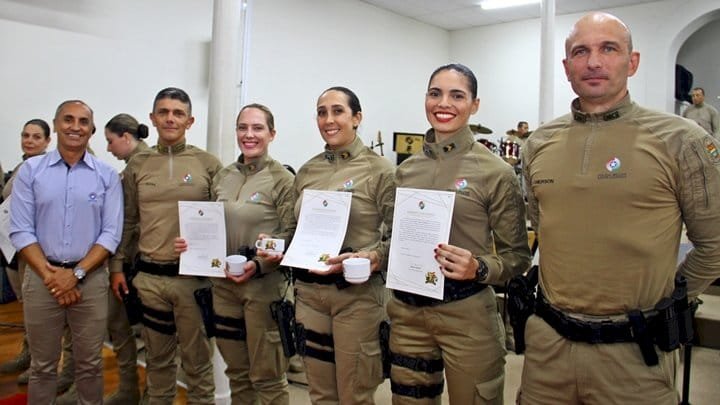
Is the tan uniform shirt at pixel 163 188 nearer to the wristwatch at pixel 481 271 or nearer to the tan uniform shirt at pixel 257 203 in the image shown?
the tan uniform shirt at pixel 257 203

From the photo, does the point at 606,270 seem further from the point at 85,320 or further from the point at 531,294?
the point at 85,320

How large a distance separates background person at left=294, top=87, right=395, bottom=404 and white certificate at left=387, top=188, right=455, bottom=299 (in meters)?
0.19

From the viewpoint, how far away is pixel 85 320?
2549 millimetres

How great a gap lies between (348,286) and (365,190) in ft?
1.32

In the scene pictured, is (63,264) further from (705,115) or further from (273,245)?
(705,115)

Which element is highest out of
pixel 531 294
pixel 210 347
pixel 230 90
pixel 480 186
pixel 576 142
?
pixel 230 90

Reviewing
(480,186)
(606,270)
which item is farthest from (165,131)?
(606,270)

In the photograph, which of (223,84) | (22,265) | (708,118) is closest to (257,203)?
(223,84)

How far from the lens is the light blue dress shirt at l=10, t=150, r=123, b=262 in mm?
2488

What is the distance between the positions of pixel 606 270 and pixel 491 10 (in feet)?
Result: 31.6

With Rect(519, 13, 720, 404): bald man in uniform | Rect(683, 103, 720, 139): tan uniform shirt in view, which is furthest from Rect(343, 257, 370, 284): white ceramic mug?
Rect(683, 103, 720, 139): tan uniform shirt

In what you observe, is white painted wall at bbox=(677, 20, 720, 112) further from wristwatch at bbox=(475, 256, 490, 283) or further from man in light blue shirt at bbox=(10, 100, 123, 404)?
man in light blue shirt at bbox=(10, 100, 123, 404)

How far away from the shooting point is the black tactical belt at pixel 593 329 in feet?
4.76

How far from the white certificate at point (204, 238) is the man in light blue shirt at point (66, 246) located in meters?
0.42
